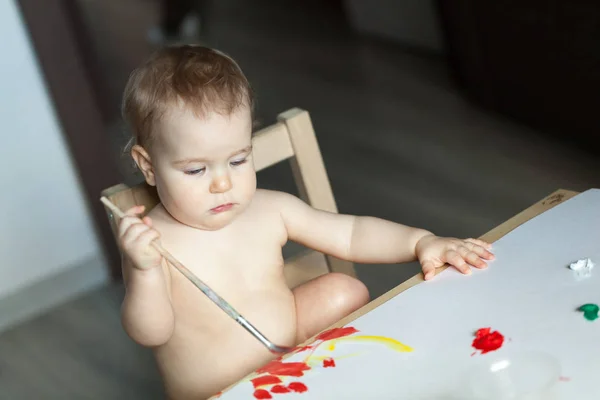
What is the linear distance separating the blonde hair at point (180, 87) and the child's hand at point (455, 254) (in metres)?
0.26

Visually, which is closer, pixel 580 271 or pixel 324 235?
pixel 580 271

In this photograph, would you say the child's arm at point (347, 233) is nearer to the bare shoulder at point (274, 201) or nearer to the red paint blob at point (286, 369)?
the bare shoulder at point (274, 201)

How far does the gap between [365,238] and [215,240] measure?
18 centimetres

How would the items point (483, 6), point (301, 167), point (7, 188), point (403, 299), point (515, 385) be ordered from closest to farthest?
point (515, 385)
point (403, 299)
point (301, 167)
point (7, 188)
point (483, 6)

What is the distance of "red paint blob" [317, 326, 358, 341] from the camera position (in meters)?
0.76

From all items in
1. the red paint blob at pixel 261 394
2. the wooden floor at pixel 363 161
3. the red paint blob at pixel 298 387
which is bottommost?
the wooden floor at pixel 363 161

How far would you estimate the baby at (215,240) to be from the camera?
87 cm

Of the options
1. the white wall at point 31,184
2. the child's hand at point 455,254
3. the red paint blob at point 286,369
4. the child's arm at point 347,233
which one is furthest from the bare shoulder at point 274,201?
the white wall at point 31,184

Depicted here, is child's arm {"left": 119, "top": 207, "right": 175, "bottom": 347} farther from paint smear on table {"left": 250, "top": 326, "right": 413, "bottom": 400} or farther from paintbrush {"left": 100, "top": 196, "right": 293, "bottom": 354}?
paint smear on table {"left": 250, "top": 326, "right": 413, "bottom": 400}

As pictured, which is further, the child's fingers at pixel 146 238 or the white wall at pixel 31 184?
the white wall at pixel 31 184

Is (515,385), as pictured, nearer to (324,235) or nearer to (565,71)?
(324,235)

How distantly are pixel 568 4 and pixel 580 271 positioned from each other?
1.32 meters

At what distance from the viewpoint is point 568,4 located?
191cm

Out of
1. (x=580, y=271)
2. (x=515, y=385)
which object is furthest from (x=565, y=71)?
(x=515, y=385)
